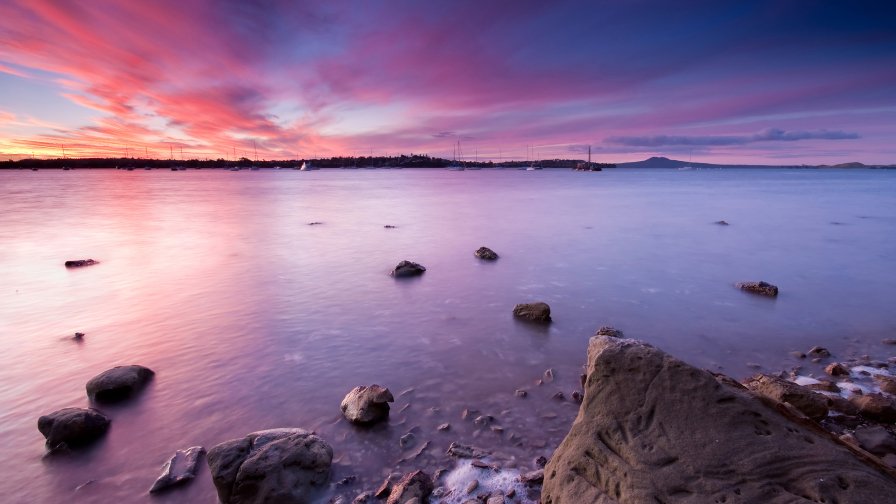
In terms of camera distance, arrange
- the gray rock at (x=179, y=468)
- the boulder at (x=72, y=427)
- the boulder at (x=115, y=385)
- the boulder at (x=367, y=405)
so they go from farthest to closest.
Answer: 1. the boulder at (x=115, y=385)
2. the boulder at (x=367, y=405)
3. the boulder at (x=72, y=427)
4. the gray rock at (x=179, y=468)

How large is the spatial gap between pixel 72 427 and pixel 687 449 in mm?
7516

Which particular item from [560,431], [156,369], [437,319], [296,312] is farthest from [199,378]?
[560,431]

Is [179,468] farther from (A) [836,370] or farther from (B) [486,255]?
(B) [486,255]

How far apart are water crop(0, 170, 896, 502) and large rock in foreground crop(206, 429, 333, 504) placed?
392mm

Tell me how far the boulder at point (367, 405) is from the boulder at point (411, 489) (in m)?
1.35

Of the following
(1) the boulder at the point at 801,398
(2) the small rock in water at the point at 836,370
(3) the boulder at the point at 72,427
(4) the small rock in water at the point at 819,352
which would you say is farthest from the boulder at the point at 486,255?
(3) the boulder at the point at 72,427

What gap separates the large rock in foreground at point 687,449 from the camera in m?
3.21

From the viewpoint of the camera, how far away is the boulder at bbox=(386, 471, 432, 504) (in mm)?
4566

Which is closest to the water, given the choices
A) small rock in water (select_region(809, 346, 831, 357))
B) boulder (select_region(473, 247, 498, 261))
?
small rock in water (select_region(809, 346, 831, 357))

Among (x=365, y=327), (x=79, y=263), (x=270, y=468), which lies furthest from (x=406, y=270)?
(x=79, y=263)

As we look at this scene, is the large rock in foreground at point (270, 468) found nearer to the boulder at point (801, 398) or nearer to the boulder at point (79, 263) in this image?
the boulder at point (801, 398)

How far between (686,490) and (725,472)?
0.35 metres

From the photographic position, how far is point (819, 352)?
7973 millimetres

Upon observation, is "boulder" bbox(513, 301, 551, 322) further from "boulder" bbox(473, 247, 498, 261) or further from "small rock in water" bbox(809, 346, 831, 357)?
"boulder" bbox(473, 247, 498, 261)
